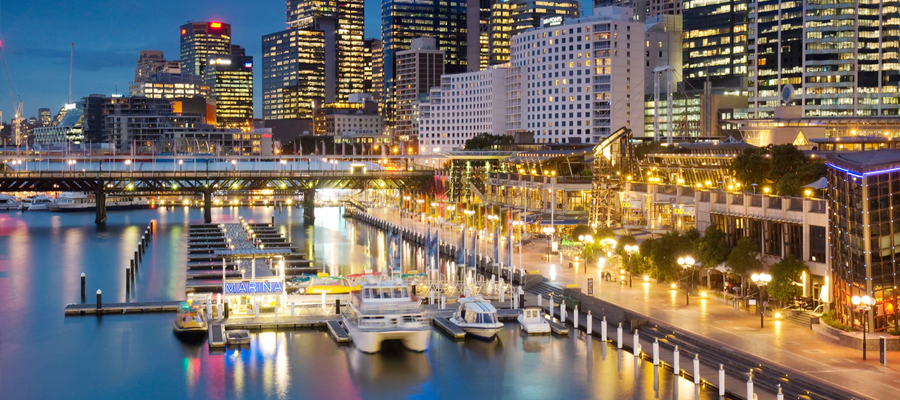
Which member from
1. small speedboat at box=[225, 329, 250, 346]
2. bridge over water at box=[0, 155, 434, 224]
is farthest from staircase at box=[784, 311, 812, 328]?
bridge over water at box=[0, 155, 434, 224]

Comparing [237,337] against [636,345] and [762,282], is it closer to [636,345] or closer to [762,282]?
[636,345]

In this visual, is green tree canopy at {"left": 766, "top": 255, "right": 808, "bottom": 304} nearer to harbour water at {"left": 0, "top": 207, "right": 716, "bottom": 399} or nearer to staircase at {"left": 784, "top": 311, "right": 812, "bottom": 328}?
staircase at {"left": 784, "top": 311, "right": 812, "bottom": 328}

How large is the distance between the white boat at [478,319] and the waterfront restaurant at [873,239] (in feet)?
61.1

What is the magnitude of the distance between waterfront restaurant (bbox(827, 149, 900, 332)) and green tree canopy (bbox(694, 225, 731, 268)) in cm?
1303

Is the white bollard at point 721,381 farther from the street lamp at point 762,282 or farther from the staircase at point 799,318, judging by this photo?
the street lamp at point 762,282

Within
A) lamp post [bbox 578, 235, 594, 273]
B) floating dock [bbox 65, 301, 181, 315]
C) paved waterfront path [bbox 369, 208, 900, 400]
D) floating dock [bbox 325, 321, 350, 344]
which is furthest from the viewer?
lamp post [bbox 578, 235, 594, 273]

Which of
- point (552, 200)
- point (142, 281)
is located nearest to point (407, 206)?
point (552, 200)

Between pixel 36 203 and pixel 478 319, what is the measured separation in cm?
15552

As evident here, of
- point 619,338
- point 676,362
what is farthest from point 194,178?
point 676,362

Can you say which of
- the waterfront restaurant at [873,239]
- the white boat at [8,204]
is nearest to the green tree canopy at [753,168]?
the waterfront restaurant at [873,239]

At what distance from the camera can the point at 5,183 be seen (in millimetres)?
141750

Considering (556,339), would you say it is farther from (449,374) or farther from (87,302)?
(87,302)

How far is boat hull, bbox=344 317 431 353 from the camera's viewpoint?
53.8 meters

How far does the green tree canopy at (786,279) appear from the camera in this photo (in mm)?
53438
